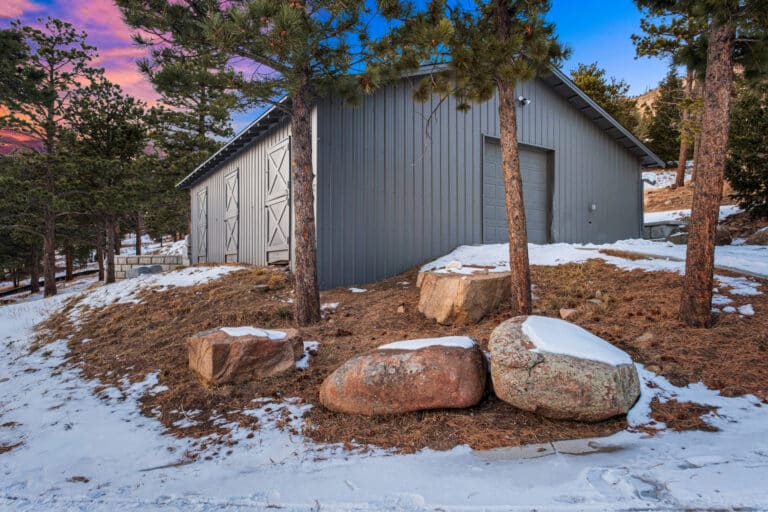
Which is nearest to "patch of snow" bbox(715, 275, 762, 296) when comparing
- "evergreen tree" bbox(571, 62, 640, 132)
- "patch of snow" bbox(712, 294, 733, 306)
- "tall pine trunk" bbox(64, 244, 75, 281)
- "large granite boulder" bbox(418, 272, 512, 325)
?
"patch of snow" bbox(712, 294, 733, 306)

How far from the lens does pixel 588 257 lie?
677cm

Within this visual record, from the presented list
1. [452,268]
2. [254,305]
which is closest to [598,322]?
[452,268]

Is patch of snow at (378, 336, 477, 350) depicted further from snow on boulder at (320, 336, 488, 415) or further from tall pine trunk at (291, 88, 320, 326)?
tall pine trunk at (291, 88, 320, 326)

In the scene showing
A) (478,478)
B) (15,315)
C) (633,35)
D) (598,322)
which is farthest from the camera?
(633,35)

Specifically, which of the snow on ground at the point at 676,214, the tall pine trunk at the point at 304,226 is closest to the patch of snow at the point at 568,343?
the tall pine trunk at the point at 304,226

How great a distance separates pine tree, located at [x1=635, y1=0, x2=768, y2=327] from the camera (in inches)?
152

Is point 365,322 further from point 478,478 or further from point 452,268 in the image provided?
point 478,478

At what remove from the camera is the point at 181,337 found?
214 inches

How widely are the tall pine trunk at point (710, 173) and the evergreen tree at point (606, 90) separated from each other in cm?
1867

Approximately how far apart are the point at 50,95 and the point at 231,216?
672 cm

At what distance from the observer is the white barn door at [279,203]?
26.7 feet

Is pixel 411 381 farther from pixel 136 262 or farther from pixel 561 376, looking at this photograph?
pixel 136 262

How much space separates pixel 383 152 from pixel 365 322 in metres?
3.99

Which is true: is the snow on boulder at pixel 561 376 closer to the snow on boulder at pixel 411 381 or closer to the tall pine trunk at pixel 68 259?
the snow on boulder at pixel 411 381
